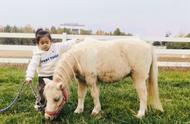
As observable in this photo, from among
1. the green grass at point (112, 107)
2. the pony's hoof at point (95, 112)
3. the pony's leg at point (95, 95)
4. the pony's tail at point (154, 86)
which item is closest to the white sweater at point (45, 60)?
the green grass at point (112, 107)

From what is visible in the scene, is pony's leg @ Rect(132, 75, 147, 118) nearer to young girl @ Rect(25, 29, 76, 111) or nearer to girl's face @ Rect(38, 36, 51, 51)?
young girl @ Rect(25, 29, 76, 111)

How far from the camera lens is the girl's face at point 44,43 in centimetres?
624

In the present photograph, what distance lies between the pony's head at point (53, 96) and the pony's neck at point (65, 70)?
207 millimetres

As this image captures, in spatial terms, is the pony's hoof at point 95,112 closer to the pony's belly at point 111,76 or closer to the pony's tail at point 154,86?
the pony's belly at point 111,76

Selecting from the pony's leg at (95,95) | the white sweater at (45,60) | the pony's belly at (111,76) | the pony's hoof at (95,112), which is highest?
the white sweater at (45,60)

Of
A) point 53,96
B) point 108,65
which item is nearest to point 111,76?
point 108,65

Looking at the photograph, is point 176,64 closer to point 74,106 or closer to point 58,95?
point 74,106

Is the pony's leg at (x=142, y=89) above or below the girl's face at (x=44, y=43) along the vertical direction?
below

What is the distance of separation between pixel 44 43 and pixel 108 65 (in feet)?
3.61

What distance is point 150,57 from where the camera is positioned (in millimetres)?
6195

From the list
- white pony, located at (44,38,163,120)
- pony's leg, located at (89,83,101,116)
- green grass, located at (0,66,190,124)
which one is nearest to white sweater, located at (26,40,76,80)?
white pony, located at (44,38,163,120)

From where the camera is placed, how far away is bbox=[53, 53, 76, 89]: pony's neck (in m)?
5.70

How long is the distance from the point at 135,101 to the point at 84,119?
5.55ft

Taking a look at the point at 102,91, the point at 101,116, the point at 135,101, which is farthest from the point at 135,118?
the point at 102,91
